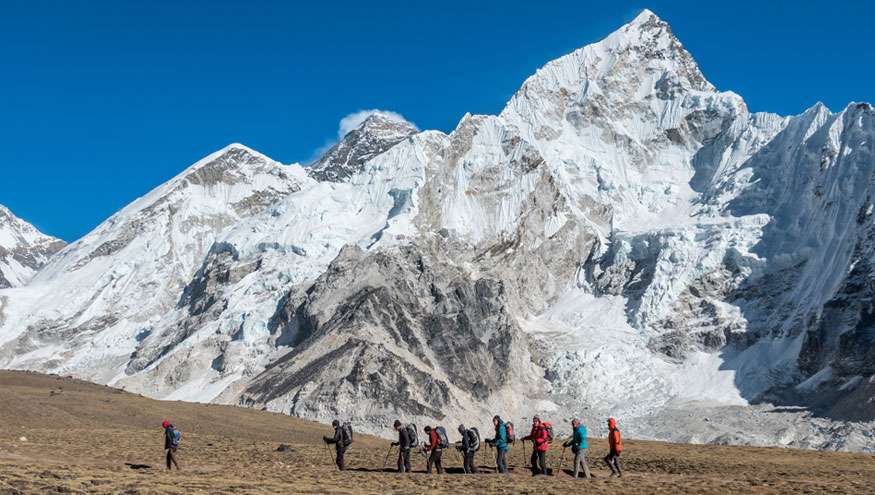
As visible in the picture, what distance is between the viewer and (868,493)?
33.0 m

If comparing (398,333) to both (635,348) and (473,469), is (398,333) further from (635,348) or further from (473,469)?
(473,469)

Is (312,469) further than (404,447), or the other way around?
(312,469)

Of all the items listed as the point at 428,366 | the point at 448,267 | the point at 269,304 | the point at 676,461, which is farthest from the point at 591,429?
the point at 676,461

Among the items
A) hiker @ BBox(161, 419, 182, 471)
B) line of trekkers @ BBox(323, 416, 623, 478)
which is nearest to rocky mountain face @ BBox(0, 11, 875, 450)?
line of trekkers @ BBox(323, 416, 623, 478)

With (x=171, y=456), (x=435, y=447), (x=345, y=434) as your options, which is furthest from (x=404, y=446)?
(x=171, y=456)

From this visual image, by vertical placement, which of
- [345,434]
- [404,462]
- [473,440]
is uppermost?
[345,434]

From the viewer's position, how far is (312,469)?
4272cm

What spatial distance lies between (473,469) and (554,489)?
8.24 m

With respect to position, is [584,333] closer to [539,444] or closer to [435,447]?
[435,447]

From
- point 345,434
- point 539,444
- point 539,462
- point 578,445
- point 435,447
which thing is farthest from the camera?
point 345,434

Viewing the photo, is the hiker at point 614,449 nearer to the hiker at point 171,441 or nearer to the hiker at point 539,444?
the hiker at point 539,444

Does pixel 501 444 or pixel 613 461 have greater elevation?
pixel 501 444

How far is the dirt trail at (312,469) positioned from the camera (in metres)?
32.1

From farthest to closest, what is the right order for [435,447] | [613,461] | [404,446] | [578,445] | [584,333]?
[584,333], [404,446], [435,447], [613,461], [578,445]
